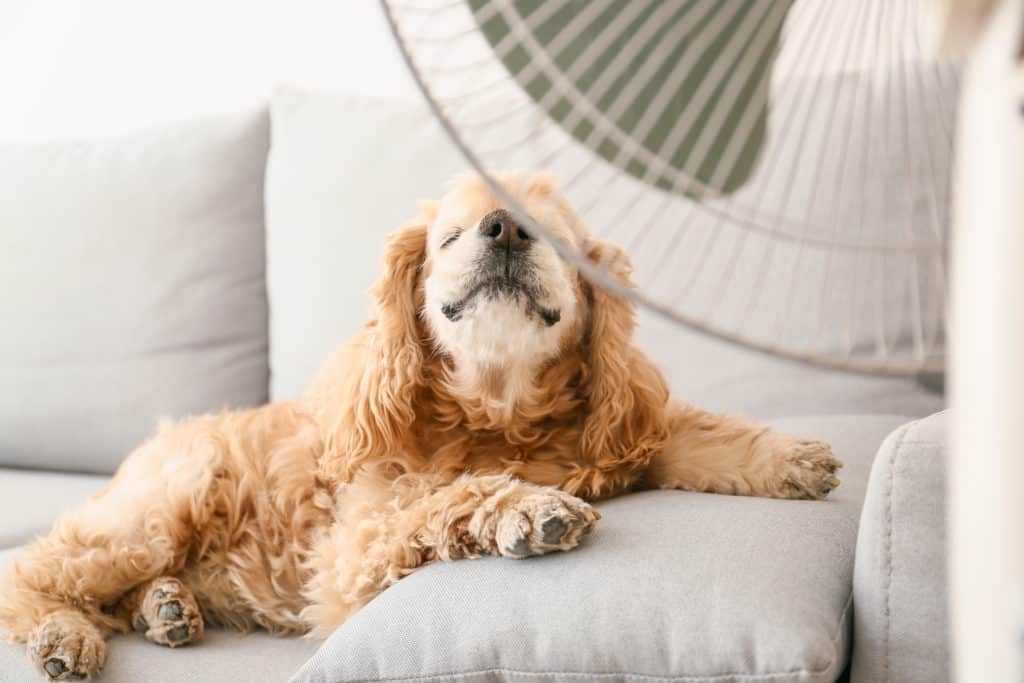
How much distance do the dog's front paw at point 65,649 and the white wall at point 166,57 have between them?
150 cm

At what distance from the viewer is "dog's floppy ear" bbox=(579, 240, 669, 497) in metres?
1.48

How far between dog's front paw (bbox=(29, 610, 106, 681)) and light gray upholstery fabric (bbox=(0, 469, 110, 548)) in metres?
0.59

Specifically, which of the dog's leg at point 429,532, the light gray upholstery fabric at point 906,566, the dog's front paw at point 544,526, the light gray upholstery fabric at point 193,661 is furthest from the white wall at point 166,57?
the light gray upholstery fabric at point 906,566

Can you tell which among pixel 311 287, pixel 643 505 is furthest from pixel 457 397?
pixel 311 287

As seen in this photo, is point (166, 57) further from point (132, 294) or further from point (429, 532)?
point (429, 532)

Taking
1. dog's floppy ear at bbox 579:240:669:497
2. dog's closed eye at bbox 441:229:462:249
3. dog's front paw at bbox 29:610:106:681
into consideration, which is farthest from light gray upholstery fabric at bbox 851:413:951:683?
dog's front paw at bbox 29:610:106:681

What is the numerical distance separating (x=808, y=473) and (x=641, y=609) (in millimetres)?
431

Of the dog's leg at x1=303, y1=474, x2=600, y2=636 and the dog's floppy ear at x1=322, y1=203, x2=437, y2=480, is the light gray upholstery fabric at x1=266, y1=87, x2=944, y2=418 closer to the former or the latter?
the dog's floppy ear at x1=322, y1=203, x2=437, y2=480

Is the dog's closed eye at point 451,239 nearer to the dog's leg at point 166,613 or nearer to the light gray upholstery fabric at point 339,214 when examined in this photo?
the light gray upholstery fabric at point 339,214

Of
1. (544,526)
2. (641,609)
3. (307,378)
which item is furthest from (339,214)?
(641,609)

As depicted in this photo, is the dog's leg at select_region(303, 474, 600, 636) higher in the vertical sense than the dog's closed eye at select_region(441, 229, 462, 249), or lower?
lower

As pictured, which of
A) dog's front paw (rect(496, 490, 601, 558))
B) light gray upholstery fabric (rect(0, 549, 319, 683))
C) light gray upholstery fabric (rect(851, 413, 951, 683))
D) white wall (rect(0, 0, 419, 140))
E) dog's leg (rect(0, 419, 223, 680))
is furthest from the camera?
white wall (rect(0, 0, 419, 140))

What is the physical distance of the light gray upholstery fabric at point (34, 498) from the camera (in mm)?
1975

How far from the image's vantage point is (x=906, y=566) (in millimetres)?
1002
